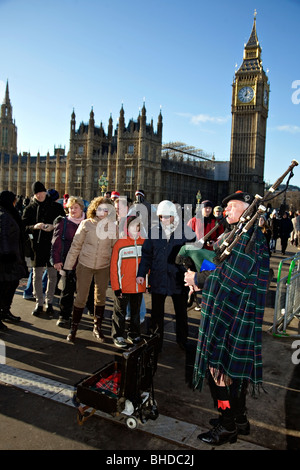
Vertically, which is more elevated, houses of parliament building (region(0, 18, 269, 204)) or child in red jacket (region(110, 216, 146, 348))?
houses of parliament building (region(0, 18, 269, 204))

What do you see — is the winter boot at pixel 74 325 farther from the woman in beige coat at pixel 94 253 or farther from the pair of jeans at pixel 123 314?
the pair of jeans at pixel 123 314

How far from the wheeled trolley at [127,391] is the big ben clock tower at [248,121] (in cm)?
6709

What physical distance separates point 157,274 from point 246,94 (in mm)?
70977

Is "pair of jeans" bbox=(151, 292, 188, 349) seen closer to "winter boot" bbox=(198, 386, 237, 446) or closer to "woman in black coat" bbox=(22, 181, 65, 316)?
"winter boot" bbox=(198, 386, 237, 446)

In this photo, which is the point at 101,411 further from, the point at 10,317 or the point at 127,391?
the point at 10,317

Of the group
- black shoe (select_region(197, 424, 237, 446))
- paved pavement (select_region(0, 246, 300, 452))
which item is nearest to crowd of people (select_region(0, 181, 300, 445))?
black shoe (select_region(197, 424, 237, 446))

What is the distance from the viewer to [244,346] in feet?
9.14

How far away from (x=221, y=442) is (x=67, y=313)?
3.39 m

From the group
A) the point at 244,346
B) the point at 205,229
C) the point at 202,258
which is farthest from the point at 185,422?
the point at 205,229

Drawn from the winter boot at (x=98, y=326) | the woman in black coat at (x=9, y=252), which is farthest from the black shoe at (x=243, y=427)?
the woman in black coat at (x=9, y=252)

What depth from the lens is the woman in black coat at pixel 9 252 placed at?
525cm

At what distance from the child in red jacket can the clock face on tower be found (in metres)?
69.6

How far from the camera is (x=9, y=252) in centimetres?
529

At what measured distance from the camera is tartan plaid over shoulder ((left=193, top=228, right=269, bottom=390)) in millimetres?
2750
